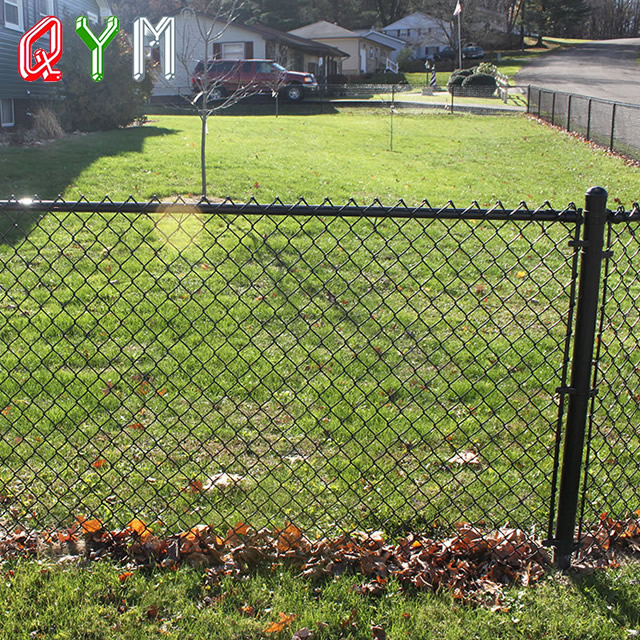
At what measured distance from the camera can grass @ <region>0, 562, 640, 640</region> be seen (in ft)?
8.18

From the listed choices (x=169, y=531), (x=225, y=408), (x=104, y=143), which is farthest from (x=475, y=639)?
(x=104, y=143)

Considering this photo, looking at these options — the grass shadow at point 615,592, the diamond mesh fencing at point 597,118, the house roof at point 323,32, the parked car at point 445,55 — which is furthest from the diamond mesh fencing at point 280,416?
the parked car at point 445,55

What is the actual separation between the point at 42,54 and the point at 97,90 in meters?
1.89

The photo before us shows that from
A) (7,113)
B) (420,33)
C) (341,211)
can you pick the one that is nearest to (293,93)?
(7,113)

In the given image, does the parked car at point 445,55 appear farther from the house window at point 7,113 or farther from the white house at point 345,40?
the house window at point 7,113

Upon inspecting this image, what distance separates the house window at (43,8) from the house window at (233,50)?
69.5 feet

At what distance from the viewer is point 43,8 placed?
19.4 m

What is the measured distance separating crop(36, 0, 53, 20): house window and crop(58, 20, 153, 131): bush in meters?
0.93

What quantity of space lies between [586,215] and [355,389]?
2291 mm

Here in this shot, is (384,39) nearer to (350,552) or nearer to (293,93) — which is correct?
(293,93)

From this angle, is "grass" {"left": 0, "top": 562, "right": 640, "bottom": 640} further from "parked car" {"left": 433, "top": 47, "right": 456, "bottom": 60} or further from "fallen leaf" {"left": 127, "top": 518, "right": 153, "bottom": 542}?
"parked car" {"left": 433, "top": 47, "right": 456, "bottom": 60}

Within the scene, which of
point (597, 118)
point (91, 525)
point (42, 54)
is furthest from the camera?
point (42, 54)

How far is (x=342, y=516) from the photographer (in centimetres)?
320

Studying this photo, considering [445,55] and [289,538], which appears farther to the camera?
[445,55]
